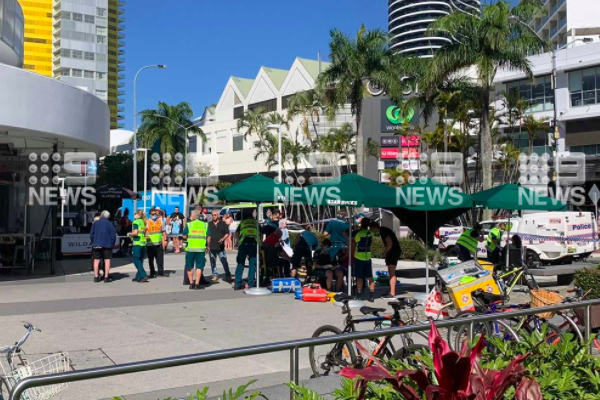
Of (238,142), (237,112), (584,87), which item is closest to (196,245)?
(584,87)

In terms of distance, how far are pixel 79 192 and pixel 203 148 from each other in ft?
132

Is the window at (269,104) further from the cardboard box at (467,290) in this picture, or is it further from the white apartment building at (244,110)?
the cardboard box at (467,290)

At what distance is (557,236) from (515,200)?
7.91m

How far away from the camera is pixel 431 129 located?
191 ft

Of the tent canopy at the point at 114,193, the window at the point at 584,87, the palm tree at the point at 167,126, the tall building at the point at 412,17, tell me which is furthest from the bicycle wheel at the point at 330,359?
the tall building at the point at 412,17

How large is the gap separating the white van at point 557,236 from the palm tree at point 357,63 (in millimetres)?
11674

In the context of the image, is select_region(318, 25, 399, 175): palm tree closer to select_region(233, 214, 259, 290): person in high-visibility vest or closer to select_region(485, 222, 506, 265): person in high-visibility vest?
select_region(485, 222, 506, 265): person in high-visibility vest

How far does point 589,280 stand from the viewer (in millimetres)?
12406

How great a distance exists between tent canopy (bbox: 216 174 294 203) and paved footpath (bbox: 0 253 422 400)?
218 centimetres

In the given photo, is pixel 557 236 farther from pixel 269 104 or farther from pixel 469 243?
pixel 269 104

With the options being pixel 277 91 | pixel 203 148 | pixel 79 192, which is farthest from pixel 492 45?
pixel 203 148

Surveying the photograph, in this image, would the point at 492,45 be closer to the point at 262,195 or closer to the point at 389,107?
the point at 262,195

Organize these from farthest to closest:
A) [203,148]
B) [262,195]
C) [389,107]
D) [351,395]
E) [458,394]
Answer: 1. [203,148]
2. [389,107]
3. [262,195]
4. [351,395]
5. [458,394]

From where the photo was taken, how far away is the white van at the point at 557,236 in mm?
21141
